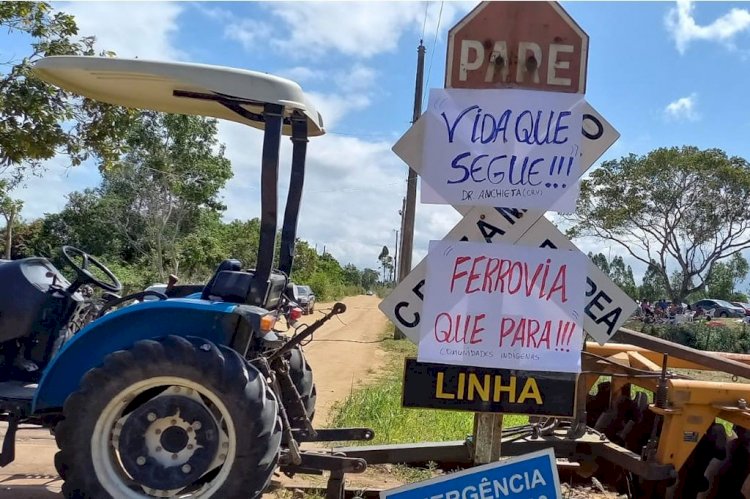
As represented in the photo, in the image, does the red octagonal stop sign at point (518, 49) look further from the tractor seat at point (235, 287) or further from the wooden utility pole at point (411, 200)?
the wooden utility pole at point (411, 200)

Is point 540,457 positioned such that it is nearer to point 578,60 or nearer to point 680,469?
point 578,60

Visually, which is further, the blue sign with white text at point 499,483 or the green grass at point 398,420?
the green grass at point 398,420

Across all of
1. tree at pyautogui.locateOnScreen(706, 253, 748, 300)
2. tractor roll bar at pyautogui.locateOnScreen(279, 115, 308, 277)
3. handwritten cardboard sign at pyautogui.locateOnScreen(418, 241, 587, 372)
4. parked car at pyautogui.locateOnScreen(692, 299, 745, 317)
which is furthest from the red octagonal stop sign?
tree at pyautogui.locateOnScreen(706, 253, 748, 300)

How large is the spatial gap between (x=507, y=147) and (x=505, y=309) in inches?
24.9

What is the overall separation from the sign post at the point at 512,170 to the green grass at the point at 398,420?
2715 mm

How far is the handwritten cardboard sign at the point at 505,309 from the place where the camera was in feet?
8.84

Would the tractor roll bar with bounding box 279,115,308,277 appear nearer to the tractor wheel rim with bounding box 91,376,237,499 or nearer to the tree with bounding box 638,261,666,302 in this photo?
the tractor wheel rim with bounding box 91,376,237,499

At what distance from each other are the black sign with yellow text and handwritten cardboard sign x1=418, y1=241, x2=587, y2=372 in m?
0.05

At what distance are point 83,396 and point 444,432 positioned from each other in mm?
3726

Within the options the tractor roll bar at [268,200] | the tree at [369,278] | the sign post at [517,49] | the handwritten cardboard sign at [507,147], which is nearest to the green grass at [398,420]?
the tractor roll bar at [268,200]

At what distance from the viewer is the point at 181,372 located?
3.29m

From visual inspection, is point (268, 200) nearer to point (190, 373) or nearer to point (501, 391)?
point (190, 373)

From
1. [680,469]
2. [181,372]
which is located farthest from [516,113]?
[680,469]

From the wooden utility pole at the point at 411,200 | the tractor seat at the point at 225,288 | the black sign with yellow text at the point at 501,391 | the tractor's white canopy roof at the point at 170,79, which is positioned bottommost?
the black sign with yellow text at the point at 501,391
